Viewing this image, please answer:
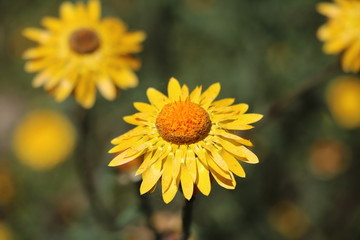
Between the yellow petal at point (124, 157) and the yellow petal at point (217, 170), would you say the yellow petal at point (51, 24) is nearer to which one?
the yellow petal at point (124, 157)

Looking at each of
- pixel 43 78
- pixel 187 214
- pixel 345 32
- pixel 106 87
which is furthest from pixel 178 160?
pixel 345 32

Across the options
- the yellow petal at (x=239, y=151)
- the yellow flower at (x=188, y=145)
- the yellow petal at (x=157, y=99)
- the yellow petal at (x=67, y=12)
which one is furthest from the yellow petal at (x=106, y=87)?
the yellow petal at (x=239, y=151)

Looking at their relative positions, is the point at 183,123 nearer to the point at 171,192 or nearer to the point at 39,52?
the point at 171,192

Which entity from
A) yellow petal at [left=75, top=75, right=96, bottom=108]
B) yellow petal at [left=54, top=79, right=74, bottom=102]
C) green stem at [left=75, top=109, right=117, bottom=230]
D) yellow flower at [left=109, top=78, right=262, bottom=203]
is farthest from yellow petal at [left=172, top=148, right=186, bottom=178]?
green stem at [left=75, top=109, right=117, bottom=230]

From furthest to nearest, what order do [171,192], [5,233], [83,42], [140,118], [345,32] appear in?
1. [5,233]
2. [83,42]
3. [345,32]
4. [140,118]
5. [171,192]

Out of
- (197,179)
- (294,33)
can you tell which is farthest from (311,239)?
(197,179)

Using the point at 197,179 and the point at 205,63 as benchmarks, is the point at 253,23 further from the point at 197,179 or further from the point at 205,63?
the point at 197,179

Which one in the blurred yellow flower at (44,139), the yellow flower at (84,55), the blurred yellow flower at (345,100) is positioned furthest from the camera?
the blurred yellow flower at (44,139)
